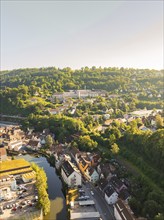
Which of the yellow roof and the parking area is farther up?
the yellow roof

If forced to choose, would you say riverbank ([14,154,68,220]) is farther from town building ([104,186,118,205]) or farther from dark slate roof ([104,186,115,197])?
dark slate roof ([104,186,115,197])

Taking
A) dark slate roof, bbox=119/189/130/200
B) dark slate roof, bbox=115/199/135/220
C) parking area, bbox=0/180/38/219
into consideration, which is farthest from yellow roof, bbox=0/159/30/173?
dark slate roof, bbox=115/199/135/220

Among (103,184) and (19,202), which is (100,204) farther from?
(19,202)

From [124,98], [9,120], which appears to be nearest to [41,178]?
[9,120]

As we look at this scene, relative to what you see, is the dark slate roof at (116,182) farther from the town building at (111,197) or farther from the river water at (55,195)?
the river water at (55,195)

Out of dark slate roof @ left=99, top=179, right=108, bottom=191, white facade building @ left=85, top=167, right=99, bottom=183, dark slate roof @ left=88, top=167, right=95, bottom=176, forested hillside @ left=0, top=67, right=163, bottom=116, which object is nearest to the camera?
dark slate roof @ left=99, top=179, right=108, bottom=191

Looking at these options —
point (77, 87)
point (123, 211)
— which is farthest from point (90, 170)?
point (77, 87)

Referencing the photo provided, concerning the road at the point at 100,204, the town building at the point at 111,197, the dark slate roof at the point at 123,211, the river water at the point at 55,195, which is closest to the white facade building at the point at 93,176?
the road at the point at 100,204

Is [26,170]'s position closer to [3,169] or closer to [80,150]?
[3,169]
